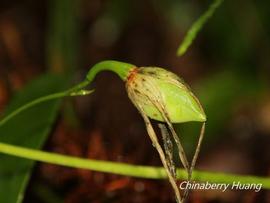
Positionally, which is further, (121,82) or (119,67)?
(121,82)

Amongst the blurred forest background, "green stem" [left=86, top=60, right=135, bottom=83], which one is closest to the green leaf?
the blurred forest background

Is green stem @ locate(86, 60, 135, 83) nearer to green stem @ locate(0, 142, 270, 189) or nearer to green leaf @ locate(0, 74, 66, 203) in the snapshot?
green stem @ locate(0, 142, 270, 189)

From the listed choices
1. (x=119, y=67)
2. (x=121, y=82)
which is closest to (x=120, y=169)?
(x=119, y=67)

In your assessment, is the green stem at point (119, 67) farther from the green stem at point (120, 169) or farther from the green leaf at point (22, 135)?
the green leaf at point (22, 135)

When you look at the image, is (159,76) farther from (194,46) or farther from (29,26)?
(29,26)

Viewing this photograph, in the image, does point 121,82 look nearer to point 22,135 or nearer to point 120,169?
point 22,135

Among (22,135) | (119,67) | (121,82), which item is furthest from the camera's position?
(121,82)
